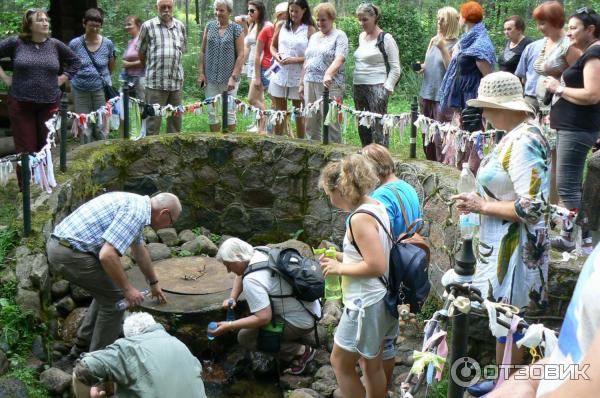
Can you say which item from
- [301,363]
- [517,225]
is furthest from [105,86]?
[517,225]

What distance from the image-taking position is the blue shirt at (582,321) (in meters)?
1.33

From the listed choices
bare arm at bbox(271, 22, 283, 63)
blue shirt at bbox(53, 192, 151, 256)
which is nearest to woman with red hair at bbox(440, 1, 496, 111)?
bare arm at bbox(271, 22, 283, 63)

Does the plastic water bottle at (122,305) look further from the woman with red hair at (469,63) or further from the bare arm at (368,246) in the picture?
the woman with red hair at (469,63)

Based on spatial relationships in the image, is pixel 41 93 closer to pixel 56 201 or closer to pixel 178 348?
pixel 56 201

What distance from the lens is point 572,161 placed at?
5.46 metres

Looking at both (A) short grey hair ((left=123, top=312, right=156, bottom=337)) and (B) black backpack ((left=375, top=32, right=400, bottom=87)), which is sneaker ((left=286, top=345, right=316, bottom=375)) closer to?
(A) short grey hair ((left=123, top=312, right=156, bottom=337))

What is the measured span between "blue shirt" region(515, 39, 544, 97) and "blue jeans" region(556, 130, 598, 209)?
1713 millimetres

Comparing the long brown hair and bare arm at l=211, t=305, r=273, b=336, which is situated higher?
the long brown hair

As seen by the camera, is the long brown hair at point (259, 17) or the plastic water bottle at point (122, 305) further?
the long brown hair at point (259, 17)

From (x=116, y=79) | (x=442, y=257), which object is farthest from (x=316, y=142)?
(x=116, y=79)

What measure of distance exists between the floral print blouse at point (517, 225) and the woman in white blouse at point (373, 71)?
12.3ft

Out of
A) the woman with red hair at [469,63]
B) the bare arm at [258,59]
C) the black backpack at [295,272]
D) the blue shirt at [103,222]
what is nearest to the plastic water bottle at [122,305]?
the blue shirt at [103,222]

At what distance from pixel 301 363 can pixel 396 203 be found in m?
1.71

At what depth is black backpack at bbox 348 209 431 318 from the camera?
4.04 metres
